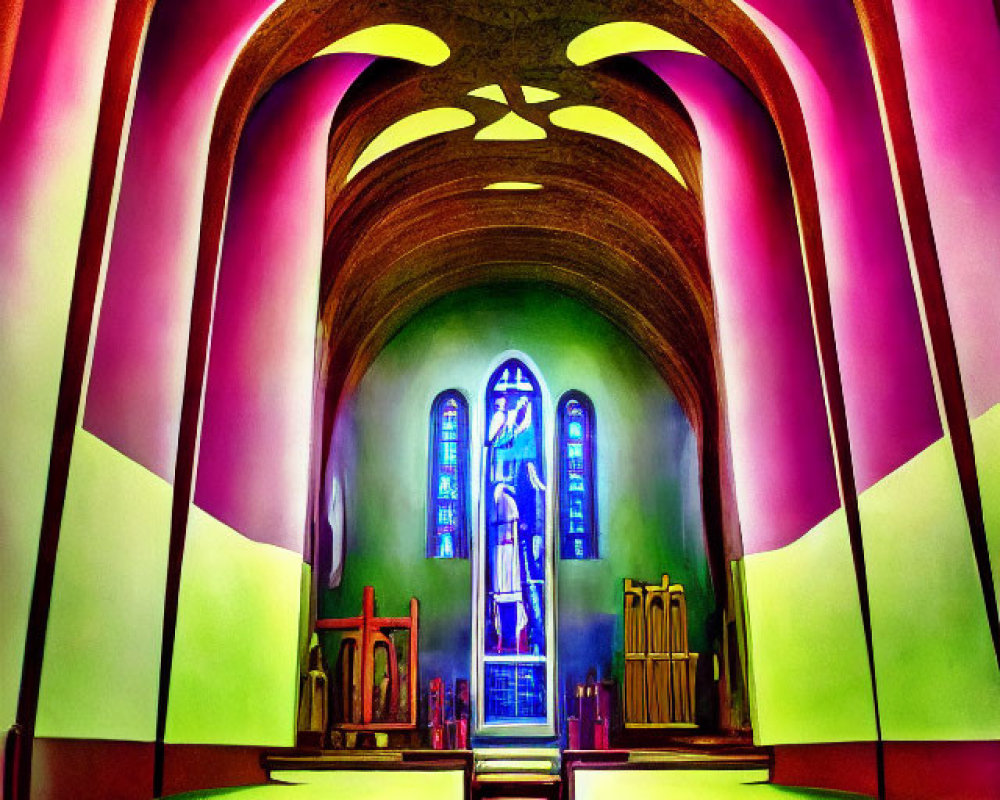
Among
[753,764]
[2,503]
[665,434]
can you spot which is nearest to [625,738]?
[665,434]

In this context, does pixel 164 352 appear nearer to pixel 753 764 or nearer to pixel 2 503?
pixel 2 503

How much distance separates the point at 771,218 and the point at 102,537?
16.1ft

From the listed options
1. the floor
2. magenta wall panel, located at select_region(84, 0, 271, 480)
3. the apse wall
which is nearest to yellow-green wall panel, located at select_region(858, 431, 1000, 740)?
the floor

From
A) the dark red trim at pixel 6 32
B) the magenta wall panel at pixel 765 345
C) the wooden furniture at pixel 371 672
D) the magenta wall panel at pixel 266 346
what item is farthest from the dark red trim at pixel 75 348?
the wooden furniture at pixel 371 672

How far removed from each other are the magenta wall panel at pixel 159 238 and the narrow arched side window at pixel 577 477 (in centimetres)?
810

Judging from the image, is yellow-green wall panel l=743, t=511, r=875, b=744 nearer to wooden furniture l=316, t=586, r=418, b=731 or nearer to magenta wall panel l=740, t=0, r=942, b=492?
magenta wall panel l=740, t=0, r=942, b=492

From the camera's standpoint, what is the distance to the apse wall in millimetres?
13047

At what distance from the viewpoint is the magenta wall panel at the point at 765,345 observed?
7.21 metres

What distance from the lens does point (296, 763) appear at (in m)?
7.54

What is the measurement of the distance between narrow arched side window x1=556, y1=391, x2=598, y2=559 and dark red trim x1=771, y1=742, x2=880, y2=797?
6093 millimetres

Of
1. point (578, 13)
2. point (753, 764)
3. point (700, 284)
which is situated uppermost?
point (578, 13)

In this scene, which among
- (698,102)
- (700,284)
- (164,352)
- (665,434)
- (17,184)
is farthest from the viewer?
(665,434)

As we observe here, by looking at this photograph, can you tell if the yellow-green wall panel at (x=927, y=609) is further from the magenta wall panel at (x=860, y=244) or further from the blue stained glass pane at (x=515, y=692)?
the blue stained glass pane at (x=515, y=692)

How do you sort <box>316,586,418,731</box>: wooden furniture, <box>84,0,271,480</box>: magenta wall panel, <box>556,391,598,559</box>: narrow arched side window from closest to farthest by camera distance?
<box>84,0,271,480</box>: magenta wall panel < <box>316,586,418,731</box>: wooden furniture < <box>556,391,598,559</box>: narrow arched side window
